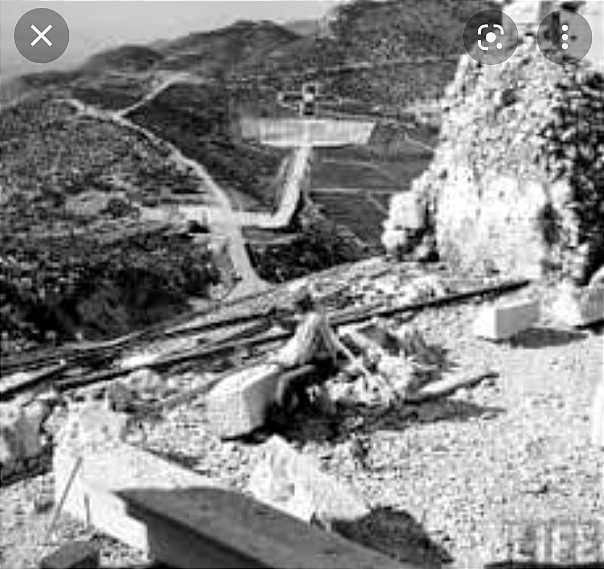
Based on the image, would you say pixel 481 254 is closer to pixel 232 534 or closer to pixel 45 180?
pixel 232 534

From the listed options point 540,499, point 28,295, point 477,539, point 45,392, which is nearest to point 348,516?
point 477,539

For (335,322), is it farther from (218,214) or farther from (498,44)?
(218,214)

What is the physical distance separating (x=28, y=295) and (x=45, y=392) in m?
7.68

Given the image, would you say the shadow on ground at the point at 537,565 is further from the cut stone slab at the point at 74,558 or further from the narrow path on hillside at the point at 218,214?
the narrow path on hillside at the point at 218,214

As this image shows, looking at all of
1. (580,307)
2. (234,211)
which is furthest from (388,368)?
(234,211)

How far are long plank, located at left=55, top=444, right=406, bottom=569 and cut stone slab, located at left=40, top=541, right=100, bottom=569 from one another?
330 millimetres

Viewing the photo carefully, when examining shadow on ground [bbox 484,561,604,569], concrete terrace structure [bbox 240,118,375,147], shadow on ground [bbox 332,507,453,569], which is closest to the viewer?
shadow on ground [bbox 484,561,604,569]

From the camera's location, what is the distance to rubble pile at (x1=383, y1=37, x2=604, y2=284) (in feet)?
40.3

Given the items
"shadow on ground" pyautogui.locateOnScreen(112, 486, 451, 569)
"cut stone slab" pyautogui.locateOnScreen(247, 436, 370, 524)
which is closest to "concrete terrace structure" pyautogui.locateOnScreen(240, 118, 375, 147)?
"cut stone slab" pyautogui.locateOnScreen(247, 436, 370, 524)

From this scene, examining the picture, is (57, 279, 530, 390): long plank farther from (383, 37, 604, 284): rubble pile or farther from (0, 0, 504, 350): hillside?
(0, 0, 504, 350): hillside

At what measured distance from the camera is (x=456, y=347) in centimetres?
1055

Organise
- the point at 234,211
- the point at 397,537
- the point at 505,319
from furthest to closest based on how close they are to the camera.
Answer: the point at 234,211 → the point at 505,319 → the point at 397,537

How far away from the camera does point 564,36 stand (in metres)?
13.2

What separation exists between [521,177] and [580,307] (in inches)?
85.6
